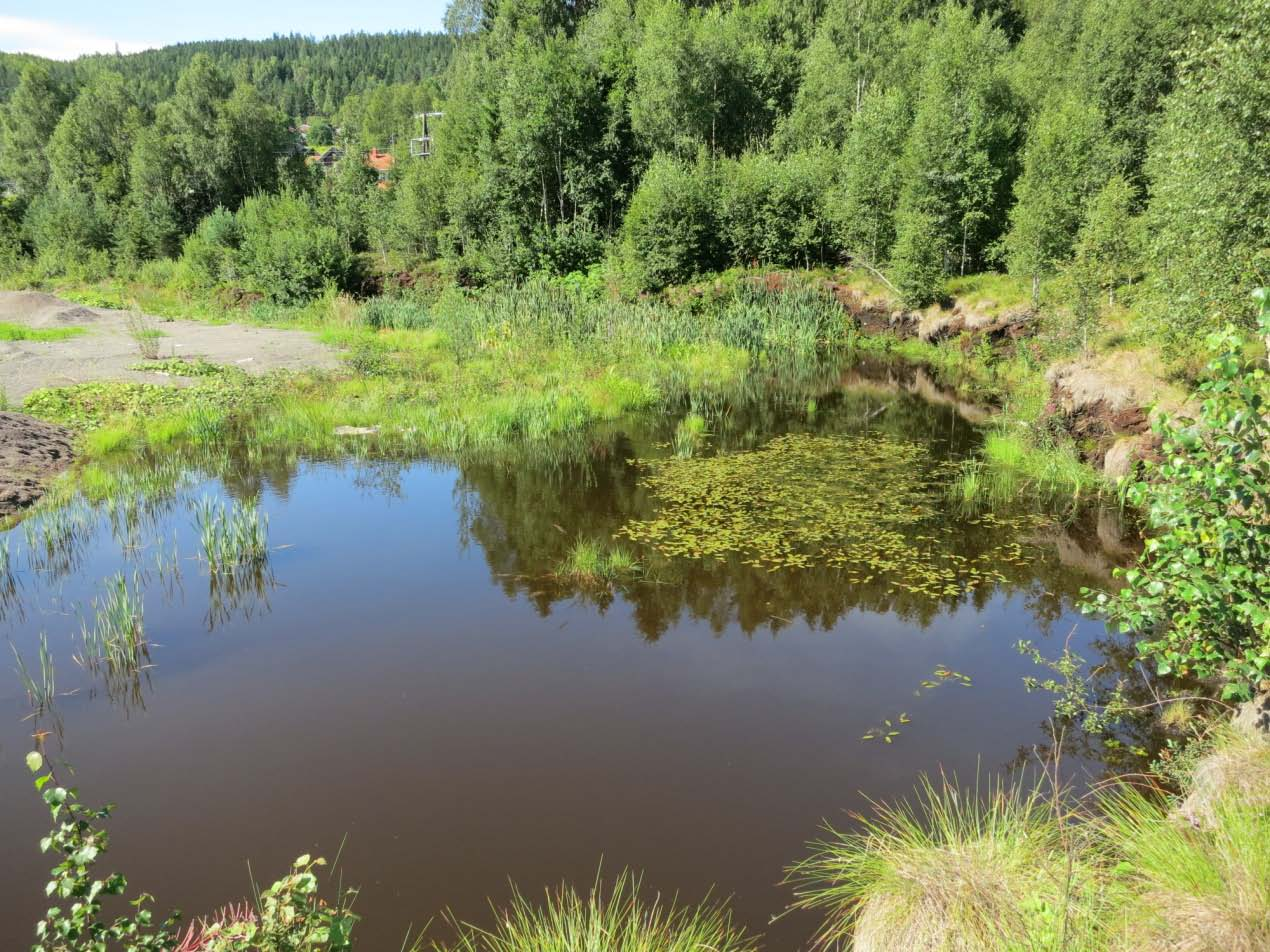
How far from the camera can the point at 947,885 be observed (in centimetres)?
408

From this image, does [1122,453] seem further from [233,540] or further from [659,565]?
[233,540]

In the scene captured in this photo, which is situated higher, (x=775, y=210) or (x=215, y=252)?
(x=775, y=210)

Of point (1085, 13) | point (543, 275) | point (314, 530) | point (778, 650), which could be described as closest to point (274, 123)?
point (543, 275)

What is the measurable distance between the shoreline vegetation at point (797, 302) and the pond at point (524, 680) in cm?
35

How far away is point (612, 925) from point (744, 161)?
3503 cm

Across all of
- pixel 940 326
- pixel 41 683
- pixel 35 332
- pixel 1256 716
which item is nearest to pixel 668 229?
pixel 940 326

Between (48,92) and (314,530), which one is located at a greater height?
(48,92)

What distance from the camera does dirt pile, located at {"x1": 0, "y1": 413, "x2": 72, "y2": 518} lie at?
1196 cm

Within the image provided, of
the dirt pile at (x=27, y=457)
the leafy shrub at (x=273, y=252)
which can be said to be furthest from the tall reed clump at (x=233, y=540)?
the leafy shrub at (x=273, y=252)

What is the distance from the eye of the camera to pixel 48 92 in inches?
2296

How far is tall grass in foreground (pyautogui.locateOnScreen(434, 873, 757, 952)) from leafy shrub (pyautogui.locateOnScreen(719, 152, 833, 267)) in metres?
30.8

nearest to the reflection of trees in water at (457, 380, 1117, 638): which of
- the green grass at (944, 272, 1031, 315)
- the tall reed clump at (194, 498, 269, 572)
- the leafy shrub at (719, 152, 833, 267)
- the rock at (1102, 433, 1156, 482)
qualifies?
the rock at (1102, 433, 1156, 482)

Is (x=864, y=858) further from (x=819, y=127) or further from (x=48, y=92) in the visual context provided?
(x=48, y=92)

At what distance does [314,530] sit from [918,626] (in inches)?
324
